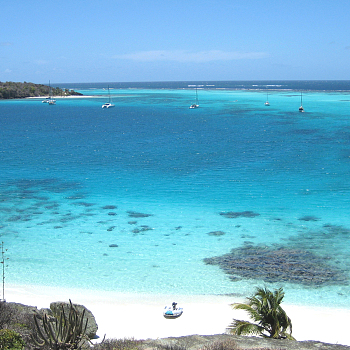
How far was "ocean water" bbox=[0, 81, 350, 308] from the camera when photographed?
21.2m

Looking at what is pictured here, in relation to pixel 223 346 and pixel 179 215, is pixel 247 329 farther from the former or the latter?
pixel 179 215

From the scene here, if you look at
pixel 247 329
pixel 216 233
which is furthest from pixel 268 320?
pixel 216 233

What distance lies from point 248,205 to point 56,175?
72.1 ft

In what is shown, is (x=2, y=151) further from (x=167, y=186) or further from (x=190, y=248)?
(x=190, y=248)

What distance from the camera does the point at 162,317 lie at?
17281 millimetres

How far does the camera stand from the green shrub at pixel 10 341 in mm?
10367

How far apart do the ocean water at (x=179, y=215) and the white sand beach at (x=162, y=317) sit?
81 centimetres

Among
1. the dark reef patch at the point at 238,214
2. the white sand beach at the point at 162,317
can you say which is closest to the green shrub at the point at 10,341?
→ the white sand beach at the point at 162,317

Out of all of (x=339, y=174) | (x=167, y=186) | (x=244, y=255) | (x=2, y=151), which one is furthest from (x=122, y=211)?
(x=2, y=151)

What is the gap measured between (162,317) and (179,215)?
43.9 feet

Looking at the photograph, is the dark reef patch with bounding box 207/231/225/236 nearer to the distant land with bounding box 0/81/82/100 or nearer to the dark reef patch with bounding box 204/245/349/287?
the dark reef patch with bounding box 204/245/349/287

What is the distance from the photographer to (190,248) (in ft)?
80.8

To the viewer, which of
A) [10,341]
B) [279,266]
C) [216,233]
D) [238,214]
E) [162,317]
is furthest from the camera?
[238,214]

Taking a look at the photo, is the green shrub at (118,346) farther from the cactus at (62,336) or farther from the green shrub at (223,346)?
the green shrub at (223,346)
